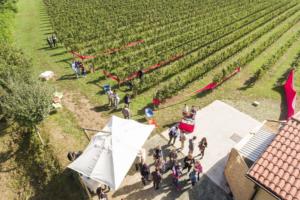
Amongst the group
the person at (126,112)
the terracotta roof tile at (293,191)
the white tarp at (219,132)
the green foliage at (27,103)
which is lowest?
the white tarp at (219,132)

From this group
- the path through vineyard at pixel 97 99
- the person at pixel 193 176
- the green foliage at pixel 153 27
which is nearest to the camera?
the person at pixel 193 176

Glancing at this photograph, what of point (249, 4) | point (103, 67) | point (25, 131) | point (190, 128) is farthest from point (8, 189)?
point (249, 4)

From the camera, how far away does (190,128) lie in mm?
15922

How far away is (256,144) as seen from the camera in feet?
39.6

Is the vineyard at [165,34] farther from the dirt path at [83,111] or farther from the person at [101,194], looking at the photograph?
the person at [101,194]

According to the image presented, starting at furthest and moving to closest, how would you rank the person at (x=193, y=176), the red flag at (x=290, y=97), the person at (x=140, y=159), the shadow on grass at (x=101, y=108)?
the shadow on grass at (x=101, y=108) → the red flag at (x=290, y=97) → the person at (x=140, y=159) → the person at (x=193, y=176)

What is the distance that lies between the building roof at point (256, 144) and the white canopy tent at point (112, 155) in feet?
17.4

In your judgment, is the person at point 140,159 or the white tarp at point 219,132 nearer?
the person at point 140,159

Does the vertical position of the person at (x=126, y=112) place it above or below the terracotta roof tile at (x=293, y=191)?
below

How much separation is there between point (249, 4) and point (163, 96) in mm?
41886

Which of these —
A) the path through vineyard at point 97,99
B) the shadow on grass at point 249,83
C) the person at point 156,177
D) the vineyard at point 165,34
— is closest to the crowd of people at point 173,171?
the person at point 156,177

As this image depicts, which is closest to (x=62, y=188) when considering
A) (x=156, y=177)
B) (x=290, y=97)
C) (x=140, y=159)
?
(x=140, y=159)

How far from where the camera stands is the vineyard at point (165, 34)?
2322 cm

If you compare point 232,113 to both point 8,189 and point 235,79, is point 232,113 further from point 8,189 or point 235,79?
point 8,189
